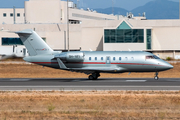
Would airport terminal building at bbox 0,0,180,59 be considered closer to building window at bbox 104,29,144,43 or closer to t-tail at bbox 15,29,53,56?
building window at bbox 104,29,144,43

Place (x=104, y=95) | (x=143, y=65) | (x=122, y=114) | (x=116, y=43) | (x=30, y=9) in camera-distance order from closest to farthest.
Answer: (x=122, y=114) → (x=104, y=95) → (x=143, y=65) → (x=116, y=43) → (x=30, y=9)

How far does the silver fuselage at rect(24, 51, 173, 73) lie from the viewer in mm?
37969

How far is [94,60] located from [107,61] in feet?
5.00

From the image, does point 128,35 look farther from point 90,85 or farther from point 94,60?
point 90,85

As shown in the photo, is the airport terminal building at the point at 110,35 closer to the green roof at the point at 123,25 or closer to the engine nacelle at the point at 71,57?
the green roof at the point at 123,25

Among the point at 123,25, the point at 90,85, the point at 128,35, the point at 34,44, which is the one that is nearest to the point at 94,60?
the point at 90,85

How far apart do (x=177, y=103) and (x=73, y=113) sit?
7.08 m

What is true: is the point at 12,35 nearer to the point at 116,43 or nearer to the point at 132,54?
the point at 116,43

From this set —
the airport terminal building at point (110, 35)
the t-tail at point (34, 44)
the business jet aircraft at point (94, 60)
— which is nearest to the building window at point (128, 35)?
the airport terminal building at point (110, 35)

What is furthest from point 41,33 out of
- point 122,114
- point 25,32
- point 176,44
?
point 122,114

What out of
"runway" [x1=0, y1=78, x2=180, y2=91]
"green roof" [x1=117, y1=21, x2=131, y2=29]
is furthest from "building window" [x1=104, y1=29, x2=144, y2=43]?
"runway" [x1=0, y1=78, x2=180, y2=91]

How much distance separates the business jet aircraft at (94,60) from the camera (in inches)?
1499

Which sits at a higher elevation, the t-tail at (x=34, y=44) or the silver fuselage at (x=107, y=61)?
the t-tail at (x=34, y=44)

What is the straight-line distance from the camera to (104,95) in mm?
23797
